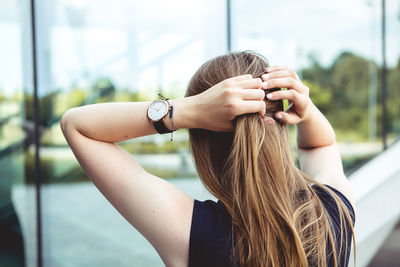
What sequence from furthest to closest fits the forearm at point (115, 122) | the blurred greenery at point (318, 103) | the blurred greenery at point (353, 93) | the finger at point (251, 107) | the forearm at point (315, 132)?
the blurred greenery at point (353, 93)
the blurred greenery at point (318, 103)
the forearm at point (315, 132)
the forearm at point (115, 122)
the finger at point (251, 107)

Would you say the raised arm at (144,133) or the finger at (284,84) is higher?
the finger at (284,84)

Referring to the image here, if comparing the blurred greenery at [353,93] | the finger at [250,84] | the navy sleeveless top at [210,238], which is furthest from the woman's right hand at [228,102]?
the blurred greenery at [353,93]

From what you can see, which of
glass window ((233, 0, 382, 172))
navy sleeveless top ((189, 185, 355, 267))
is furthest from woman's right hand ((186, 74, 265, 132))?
glass window ((233, 0, 382, 172))

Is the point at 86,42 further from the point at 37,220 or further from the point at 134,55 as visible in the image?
the point at 37,220

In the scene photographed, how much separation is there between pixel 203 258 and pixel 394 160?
2.51 m

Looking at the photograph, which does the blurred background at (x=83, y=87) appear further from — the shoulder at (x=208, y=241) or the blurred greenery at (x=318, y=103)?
the shoulder at (x=208, y=241)

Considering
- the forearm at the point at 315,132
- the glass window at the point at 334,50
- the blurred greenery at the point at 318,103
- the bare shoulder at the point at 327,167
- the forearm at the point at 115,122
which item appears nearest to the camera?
the forearm at the point at 115,122

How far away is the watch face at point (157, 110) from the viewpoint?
0.86 metres

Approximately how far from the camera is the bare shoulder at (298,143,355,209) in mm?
1024

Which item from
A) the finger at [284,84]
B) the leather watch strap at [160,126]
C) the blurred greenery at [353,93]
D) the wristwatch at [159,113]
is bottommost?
the blurred greenery at [353,93]

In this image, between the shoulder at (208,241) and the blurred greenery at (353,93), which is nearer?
the shoulder at (208,241)

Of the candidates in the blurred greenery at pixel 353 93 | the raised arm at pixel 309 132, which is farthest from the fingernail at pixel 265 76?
the blurred greenery at pixel 353 93

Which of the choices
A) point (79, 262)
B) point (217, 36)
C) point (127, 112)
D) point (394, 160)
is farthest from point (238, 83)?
point (394, 160)

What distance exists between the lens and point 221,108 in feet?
2.62
